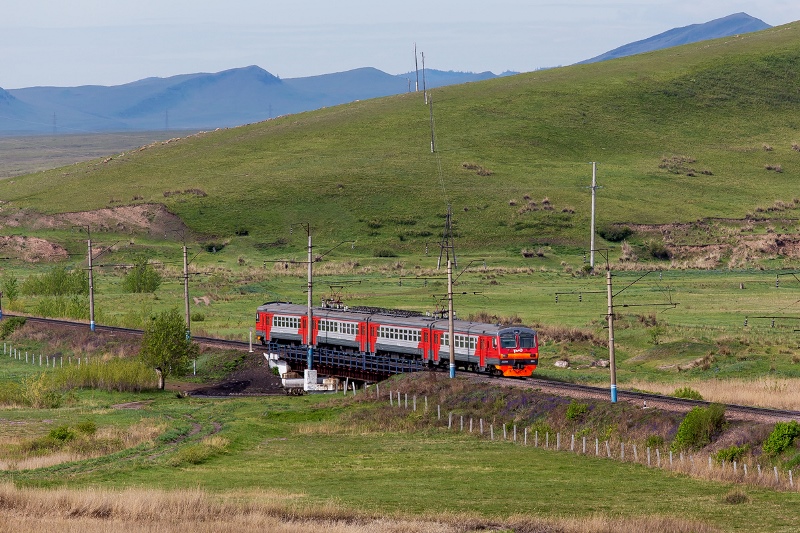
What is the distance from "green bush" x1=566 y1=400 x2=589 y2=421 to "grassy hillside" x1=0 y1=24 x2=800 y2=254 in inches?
3520

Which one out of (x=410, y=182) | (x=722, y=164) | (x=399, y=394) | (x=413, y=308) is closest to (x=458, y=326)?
(x=399, y=394)

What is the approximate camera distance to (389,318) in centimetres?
7181

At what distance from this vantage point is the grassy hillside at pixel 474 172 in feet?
485

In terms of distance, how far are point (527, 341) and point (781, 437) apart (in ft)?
80.8

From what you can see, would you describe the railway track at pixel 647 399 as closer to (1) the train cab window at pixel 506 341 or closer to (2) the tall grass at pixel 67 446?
(1) the train cab window at pixel 506 341

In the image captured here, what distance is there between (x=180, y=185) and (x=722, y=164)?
7357cm

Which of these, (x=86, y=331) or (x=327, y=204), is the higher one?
(x=327, y=204)

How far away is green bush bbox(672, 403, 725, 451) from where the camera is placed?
42750 millimetres

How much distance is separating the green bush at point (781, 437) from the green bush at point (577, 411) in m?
9.48

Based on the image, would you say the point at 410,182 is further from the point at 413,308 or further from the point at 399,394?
the point at 399,394

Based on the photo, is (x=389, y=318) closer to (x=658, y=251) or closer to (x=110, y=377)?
(x=110, y=377)

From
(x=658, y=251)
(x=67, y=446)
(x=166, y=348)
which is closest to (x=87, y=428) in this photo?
(x=67, y=446)

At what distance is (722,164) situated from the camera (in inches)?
6909

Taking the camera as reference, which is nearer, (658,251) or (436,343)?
(436,343)
